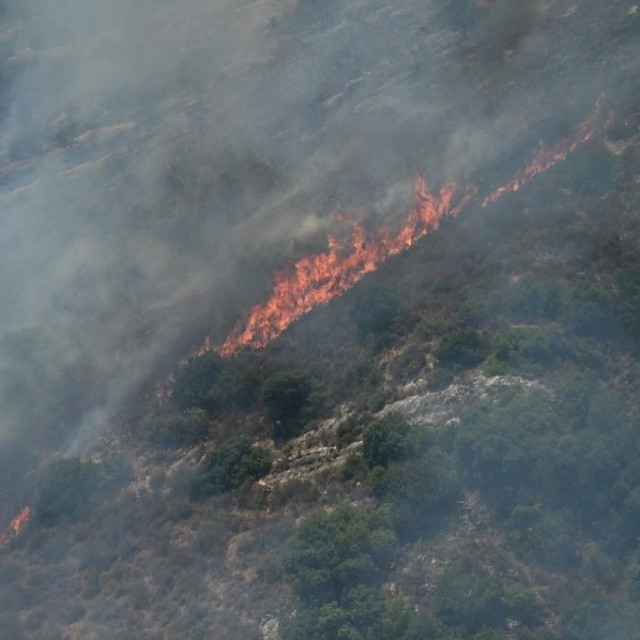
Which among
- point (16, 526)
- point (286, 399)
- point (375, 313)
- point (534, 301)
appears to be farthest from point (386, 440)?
point (16, 526)

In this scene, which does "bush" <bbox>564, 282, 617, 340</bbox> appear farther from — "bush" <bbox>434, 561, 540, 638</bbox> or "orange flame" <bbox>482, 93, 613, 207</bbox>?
"bush" <bbox>434, 561, 540, 638</bbox>

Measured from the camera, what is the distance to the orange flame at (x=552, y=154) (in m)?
64.1

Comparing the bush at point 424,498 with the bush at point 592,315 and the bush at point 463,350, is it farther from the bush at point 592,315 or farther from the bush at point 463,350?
the bush at point 592,315

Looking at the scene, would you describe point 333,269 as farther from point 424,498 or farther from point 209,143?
point 424,498

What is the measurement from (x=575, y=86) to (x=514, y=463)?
3519 cm

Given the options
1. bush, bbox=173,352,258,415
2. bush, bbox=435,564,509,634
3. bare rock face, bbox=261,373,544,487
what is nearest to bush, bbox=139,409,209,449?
bush, bbox=173,352,258,415

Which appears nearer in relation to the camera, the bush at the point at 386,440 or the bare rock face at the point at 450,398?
the bush at the point at 386,440

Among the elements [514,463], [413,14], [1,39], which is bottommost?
[514,463]

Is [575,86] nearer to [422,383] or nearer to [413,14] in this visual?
[413,14]

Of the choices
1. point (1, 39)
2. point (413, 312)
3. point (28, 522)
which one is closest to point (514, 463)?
point (413, 312)

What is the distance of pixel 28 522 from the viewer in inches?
2173

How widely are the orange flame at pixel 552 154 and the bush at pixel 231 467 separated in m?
23.8

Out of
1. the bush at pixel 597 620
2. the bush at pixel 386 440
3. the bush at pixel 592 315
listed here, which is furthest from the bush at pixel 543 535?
the bush at pixel 592 315

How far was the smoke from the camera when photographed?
65.2 metres
